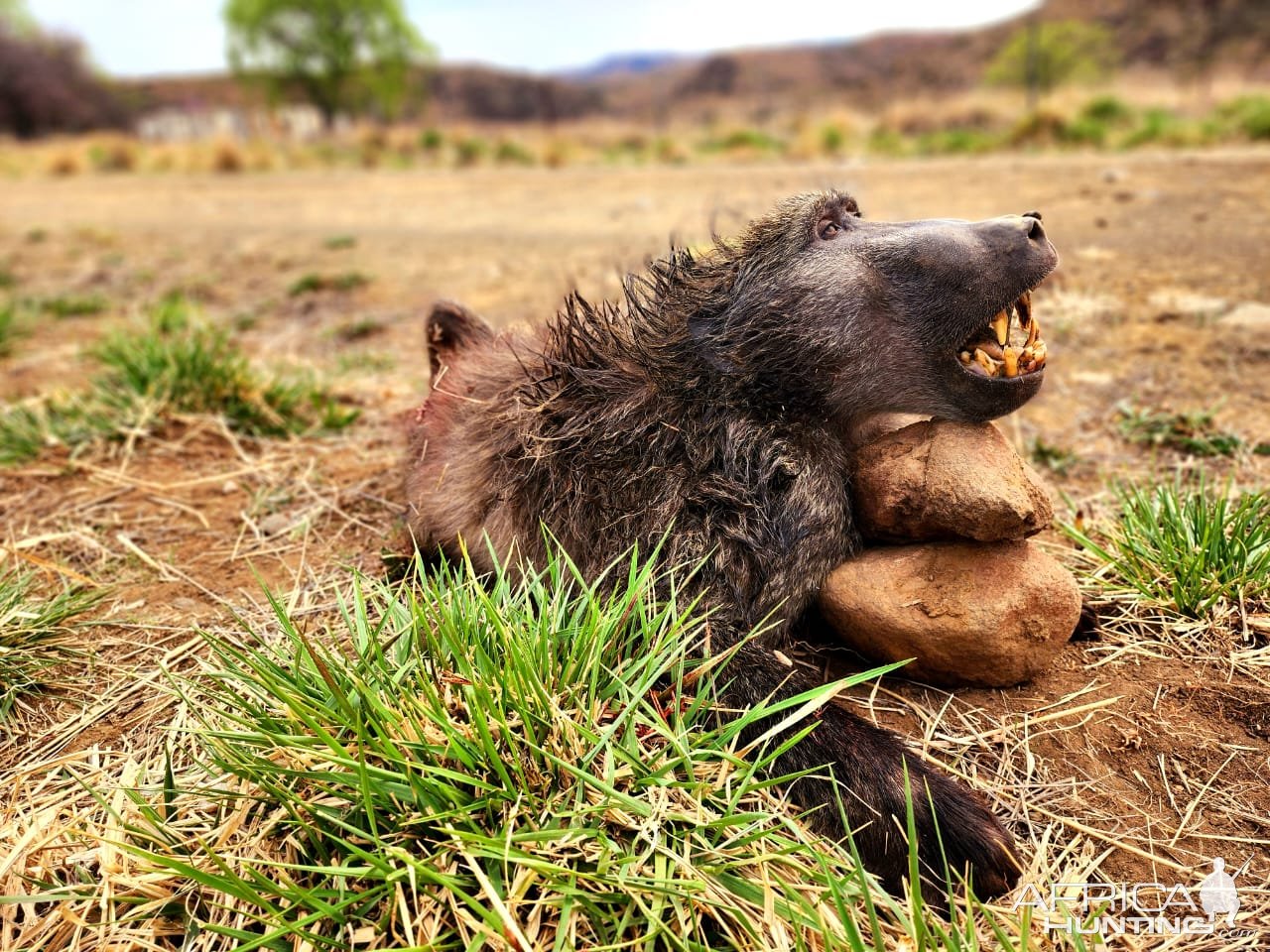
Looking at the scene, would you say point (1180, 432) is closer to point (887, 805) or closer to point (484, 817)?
point (887, 805)

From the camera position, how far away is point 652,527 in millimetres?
2369

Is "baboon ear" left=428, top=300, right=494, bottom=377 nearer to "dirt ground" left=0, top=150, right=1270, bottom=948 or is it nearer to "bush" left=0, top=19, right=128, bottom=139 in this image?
"dirt ground" left=0, top=150, right=1270, bottom=948

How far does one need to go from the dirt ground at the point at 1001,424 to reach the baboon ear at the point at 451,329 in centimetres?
50

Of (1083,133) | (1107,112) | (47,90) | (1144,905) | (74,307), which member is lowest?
(1144,905)

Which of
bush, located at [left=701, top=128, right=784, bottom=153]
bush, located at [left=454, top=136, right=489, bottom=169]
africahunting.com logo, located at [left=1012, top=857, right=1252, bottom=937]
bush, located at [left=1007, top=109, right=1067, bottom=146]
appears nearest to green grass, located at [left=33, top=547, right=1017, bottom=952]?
africahunting.com logo, located at [left=1012, top=857, right=1252, bottom=937]

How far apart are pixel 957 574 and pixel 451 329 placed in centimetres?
198

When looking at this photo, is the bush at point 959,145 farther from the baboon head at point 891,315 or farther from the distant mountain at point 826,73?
the distant mountain at point 826,73

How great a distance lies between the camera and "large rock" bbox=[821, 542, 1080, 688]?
7.44ft

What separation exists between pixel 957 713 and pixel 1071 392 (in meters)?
2.51

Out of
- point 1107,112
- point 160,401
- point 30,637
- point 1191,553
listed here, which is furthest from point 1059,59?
point 30,637

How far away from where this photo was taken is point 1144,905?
1.80 metres

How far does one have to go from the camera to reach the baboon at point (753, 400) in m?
2.32

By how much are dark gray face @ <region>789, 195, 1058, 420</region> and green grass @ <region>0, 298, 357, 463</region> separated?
262 cm

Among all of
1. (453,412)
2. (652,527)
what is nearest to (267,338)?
(453,412)
